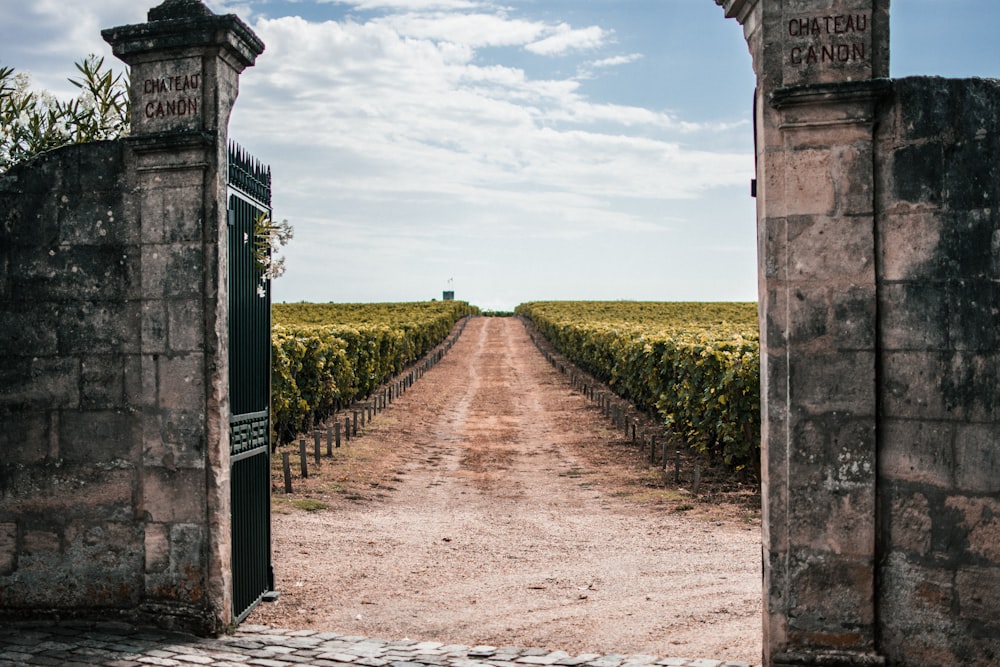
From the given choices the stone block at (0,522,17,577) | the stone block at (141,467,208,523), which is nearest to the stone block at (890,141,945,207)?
the stone block at (141,467,208,523)

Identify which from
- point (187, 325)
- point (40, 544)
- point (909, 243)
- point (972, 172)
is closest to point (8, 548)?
point (40, 544)

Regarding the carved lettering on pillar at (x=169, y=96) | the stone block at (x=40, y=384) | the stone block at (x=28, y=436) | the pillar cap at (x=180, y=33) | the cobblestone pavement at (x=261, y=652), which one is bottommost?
the cobblestone pavement at (x=261, y=652)

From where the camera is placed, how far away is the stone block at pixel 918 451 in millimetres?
5344

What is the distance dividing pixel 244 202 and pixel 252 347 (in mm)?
1176

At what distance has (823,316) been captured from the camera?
541 centimetres

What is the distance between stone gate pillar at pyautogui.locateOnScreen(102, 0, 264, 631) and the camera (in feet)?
20.7

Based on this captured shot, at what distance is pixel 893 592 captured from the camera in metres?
5.41

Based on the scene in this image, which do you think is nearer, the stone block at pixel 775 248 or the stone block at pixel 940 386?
the stone block at pixel 940 386

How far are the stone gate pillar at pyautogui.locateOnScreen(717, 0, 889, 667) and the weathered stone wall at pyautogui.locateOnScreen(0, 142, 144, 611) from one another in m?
4.60

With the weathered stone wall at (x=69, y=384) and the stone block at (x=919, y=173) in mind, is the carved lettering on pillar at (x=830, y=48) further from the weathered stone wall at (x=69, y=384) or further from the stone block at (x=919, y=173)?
the weathered stone wall at (x=69, y=384)

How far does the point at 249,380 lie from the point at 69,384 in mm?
1316

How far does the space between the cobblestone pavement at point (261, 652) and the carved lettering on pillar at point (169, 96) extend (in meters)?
3.69

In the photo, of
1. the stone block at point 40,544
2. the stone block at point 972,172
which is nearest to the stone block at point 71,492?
the stone block at point 40,544

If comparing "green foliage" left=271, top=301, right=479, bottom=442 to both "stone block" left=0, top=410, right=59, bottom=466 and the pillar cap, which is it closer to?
"stone block" left=0, top=410, right=59, bottom=466
